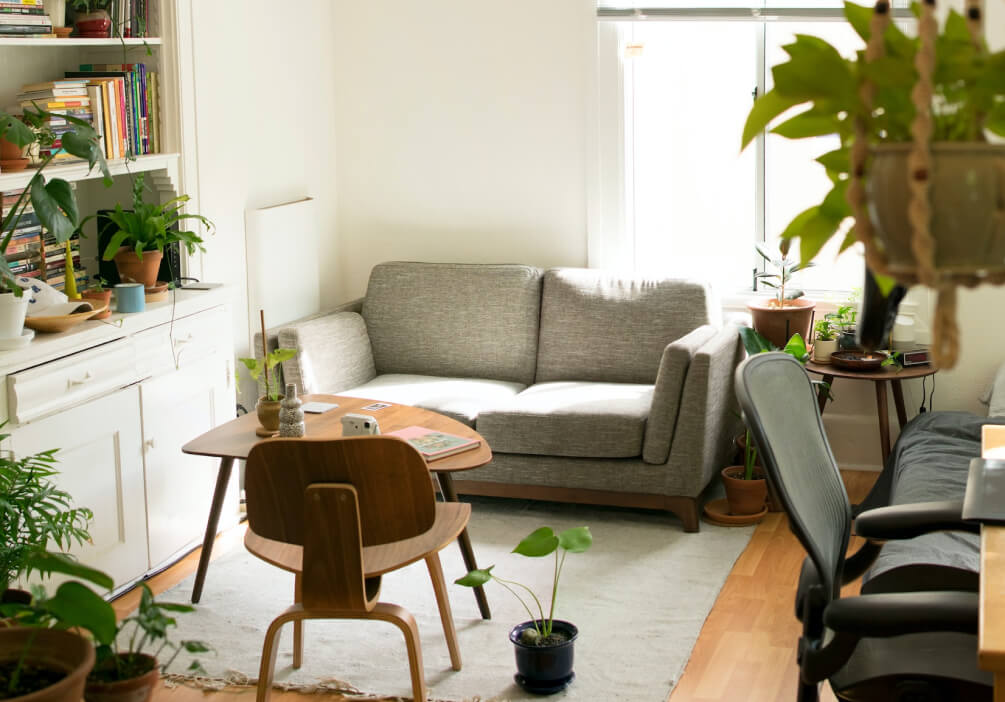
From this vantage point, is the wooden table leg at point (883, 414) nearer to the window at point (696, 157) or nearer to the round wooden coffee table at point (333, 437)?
the window at point (696, 157)

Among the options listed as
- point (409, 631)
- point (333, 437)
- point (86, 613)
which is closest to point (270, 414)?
point (333, 437)

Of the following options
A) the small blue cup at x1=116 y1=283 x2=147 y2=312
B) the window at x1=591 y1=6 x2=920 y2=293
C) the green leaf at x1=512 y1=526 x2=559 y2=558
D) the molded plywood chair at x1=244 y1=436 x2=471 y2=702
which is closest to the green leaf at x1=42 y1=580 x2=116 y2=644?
the molded plywood chair at x1=244 y1=436 x2=471 y2=702

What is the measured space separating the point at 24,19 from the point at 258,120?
57.4 inches

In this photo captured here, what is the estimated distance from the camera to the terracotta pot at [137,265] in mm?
3998

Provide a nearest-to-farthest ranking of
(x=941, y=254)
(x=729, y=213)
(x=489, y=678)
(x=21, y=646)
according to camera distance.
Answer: (x=941, y=254)
(x=21, y=646)
(x=489, y=678)
(x=729, y=213)

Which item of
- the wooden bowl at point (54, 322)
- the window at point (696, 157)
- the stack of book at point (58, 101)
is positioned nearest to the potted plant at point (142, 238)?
the stack of book at point (58, 101)

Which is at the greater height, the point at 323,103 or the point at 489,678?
the point at 323,103

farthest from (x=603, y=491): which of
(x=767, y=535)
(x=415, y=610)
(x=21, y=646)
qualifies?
→ (x=21, y=646)

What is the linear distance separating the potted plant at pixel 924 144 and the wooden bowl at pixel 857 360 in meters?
3.76

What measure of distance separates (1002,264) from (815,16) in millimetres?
4279

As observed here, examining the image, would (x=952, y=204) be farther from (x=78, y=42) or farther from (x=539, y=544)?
(x=78, y=42)

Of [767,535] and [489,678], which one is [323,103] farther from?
[489,678]

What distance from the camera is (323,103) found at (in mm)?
5598

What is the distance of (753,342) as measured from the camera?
466 centimetres
